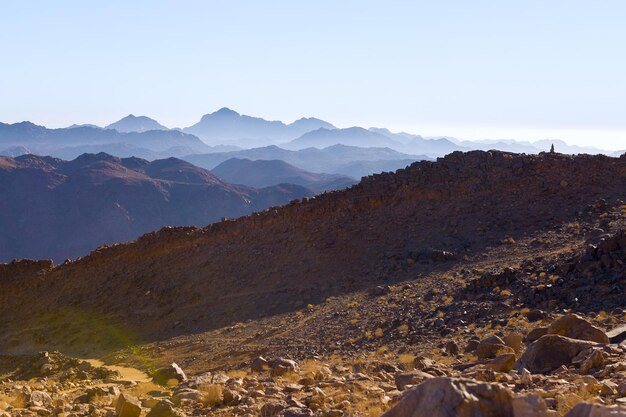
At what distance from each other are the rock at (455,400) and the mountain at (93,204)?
112173 millimetres

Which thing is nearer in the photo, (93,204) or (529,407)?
(529,407)

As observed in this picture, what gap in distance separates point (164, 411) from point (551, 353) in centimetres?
556

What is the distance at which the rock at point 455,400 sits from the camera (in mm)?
5750

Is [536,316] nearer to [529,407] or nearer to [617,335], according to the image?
[617,335]

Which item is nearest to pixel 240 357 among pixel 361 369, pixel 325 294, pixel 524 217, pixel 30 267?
pixel 325 294

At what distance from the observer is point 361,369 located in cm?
1139

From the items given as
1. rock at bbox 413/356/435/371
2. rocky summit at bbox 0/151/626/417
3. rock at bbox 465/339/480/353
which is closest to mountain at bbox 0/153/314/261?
rocky summit at bbox 0/151/626/417

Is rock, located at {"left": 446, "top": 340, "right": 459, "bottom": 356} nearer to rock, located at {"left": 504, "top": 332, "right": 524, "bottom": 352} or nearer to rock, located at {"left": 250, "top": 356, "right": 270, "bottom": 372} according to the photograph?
rock, located at {"left": 504, "top": 332, "right": 524, "bottom": 352}

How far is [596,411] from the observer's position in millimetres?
5336

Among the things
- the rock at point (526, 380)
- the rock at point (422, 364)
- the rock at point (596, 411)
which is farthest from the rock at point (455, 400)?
the rock at point (422, 364)

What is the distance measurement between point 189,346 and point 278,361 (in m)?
9.46

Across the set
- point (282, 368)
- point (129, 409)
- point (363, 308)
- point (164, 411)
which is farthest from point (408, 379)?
point (363, 308)

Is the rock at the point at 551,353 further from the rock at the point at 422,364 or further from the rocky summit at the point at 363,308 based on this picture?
the rock at the point at 422,364

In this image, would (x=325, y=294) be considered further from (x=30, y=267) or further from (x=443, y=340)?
(x=30, y=267)
